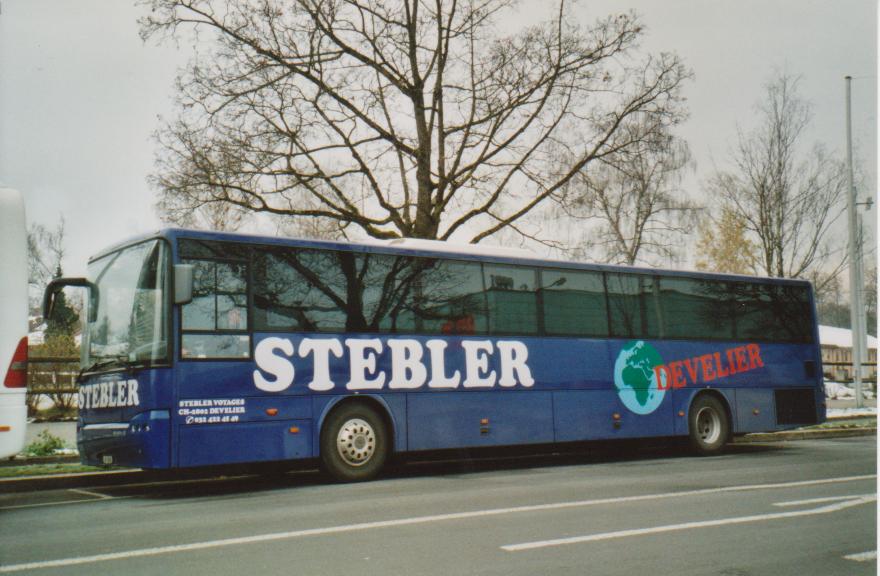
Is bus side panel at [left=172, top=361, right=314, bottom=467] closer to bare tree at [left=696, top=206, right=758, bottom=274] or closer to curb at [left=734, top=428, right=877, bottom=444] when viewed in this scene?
curb at [left=734, top=428, right=877, bottom=444]

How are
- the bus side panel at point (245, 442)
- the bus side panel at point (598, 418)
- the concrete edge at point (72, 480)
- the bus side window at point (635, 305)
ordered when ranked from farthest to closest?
the bus side window at point (635, 305) → the bus side panel at point (598, 418) → the concrete edge at point (72, 480) → the bus side panel at point (245, 442)

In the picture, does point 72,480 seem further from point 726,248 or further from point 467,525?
Result: point 726,248

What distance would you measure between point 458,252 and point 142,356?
193 inches

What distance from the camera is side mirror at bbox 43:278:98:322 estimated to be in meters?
10.8

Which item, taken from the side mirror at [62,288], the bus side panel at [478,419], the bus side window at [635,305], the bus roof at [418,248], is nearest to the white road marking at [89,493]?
the side mirror at [62,288]

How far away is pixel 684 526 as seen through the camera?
764 centimetres

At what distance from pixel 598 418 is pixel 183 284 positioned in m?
7.36

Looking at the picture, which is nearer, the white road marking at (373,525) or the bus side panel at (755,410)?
the white road marking at (373,525)

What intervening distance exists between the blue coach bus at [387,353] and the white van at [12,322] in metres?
1.74

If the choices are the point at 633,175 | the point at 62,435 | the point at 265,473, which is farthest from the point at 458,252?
Result: the point at 633,175

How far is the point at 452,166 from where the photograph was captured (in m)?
20.8

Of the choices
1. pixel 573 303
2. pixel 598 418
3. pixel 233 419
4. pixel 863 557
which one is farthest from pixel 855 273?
pixel 863 557

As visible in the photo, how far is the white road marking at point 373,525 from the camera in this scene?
646 centimetres

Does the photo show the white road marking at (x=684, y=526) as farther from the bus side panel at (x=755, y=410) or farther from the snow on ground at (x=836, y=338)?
the snow on ground at (x=836, y=338)
